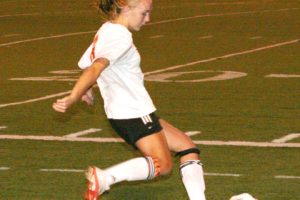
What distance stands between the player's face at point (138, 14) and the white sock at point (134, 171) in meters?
0.88

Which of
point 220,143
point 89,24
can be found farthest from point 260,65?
point 89,24

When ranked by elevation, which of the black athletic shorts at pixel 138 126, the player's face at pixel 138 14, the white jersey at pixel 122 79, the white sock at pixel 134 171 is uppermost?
the player's face at pixel 138 14

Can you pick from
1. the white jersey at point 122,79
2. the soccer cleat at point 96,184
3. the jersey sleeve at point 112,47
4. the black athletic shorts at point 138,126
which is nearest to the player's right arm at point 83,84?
the jersey sleeve at point 112,47

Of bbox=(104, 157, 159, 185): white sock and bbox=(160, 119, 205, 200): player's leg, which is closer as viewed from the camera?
bbox=(104, 157, 159, 185): white sock

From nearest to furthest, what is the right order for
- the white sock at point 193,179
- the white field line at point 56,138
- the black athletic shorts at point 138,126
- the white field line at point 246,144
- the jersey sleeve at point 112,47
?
the jersey sleeve at point 112,47, the black athletic shorts at point 138,126, the white sock at point 193,179, the white field line at point 246,144, the white field line at point 56,138

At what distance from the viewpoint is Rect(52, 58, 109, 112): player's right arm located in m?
7.23

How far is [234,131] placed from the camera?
12.3 metres

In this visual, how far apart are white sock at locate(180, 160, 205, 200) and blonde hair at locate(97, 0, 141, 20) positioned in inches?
44.9

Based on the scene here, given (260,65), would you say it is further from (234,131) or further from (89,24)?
(89,24)

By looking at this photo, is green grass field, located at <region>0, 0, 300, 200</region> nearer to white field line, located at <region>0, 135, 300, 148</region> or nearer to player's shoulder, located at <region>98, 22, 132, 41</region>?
white field line, located at <region>0, 135, 300, 148</region>

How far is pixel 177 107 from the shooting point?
47.1 feet

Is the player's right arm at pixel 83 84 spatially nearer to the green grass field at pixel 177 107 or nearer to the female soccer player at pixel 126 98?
the female soccer player at pixel 126 98

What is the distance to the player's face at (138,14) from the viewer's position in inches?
303

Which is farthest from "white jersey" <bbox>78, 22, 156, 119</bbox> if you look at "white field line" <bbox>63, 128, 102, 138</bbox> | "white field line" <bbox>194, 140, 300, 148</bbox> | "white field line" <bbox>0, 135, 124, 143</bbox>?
"white field line" <bbox>63, 128, 102, 138</bbox>
